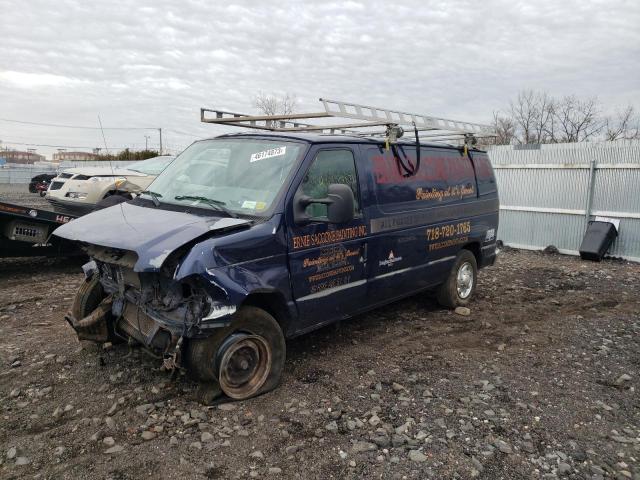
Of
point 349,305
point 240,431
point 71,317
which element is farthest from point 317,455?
point 71,317

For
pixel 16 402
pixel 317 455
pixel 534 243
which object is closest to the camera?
pixel 317 455

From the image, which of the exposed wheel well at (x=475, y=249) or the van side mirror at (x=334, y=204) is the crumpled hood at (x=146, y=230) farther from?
the exposed wheel well at (x=475, y=249)

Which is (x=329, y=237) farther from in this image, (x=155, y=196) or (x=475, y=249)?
(x=475, y=249)

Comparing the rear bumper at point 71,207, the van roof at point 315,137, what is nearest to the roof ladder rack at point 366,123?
the van roof at point 315,137

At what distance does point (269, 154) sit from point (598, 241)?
28.7ft

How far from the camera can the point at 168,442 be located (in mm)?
3285

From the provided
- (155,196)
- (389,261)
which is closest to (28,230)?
(155,196)

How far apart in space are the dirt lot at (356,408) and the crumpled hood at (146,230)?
1198mm

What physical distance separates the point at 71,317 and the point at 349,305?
251 cm

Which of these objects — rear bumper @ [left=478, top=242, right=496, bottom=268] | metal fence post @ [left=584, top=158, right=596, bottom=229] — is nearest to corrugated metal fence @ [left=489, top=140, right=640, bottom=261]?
metal fence post @ [left=584, top=158, right=596, bottom=229]

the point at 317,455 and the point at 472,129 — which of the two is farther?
the point at 472,129

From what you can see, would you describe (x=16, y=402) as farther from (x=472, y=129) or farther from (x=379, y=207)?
(x=472, y=129)

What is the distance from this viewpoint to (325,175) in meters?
4.39

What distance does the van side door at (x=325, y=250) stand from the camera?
13.4ft
